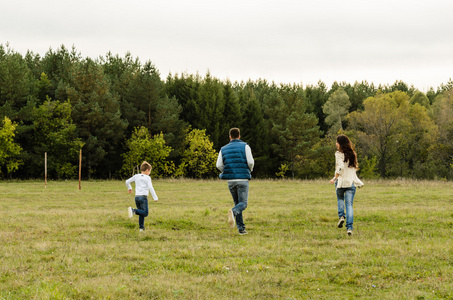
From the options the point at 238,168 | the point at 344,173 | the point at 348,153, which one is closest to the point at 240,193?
the point at 238,168

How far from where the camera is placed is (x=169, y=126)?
60375mm

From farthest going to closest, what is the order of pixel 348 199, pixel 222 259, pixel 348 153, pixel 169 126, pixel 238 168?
pixel 169 126
pixel 348 199
pixel 348 153
pixel 238 168
pixel 222 259

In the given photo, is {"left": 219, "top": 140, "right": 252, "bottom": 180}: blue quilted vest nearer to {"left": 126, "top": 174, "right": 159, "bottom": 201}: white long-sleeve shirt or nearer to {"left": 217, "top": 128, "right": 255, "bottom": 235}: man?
{"left": 217, "top": 128, "right": 255, "bottom": 235}: man

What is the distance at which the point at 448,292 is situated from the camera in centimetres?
601

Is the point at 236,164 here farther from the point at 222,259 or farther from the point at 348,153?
the point at 222,259

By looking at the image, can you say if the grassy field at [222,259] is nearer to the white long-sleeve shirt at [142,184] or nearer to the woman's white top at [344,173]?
the white long-sleeve shirt at [142,184]

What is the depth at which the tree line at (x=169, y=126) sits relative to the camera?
173ft

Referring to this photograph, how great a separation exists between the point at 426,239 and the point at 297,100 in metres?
63.7

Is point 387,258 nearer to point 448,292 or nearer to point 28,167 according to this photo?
point 448,292

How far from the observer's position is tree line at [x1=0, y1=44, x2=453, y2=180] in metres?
52.6

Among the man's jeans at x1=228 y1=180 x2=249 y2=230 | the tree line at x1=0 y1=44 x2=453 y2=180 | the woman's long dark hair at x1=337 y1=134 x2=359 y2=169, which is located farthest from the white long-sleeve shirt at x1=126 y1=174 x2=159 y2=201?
the tree line at x1=0 y1=44 x2=453 y2=180

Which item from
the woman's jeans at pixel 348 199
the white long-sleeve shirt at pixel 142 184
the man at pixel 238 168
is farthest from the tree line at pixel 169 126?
the woman's jeans at pixel 348 199

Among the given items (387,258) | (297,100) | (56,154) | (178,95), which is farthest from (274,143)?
(387,258)

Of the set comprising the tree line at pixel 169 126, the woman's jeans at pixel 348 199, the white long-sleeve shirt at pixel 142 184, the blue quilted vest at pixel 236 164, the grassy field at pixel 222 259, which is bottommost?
the grassy field at pixel 222 259
